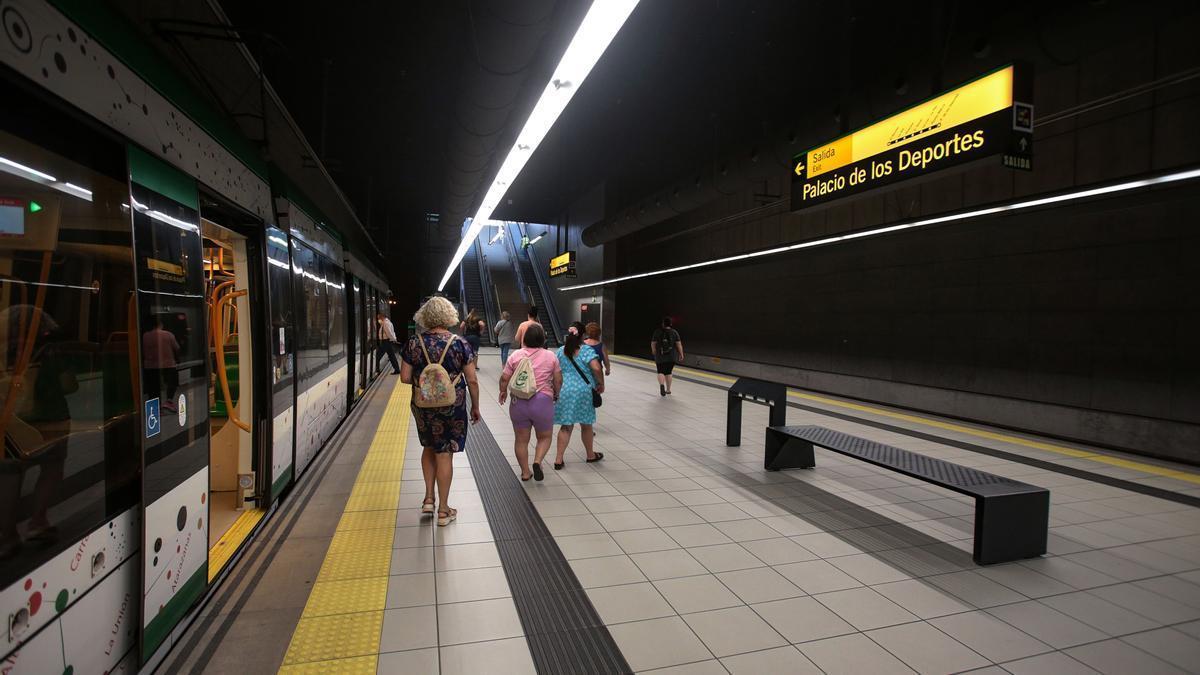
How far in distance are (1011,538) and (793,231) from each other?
317 inches

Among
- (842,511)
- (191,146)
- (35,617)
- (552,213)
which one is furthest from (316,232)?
(552,213)

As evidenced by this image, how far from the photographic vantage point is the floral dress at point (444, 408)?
3.56 m

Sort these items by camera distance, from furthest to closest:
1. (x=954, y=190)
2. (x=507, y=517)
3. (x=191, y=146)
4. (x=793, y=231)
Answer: (x=793, y=231)
(x=954, y=190)
(x=507, y=517)
(x=191, y=146)

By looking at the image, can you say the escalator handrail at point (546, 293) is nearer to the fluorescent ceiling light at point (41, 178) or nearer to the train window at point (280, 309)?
the train window at point (280, 309)

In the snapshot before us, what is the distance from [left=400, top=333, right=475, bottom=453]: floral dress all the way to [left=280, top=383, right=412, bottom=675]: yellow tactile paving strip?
2.19 feet

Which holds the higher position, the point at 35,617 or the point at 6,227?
the point at 6,227

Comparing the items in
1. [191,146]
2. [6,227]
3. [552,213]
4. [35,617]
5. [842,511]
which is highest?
[552,213]

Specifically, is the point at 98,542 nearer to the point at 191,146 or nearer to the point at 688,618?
the point at 191,146

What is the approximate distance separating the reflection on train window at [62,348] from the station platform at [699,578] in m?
0.96

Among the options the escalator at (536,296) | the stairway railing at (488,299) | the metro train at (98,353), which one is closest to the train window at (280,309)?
the metro train at (98,353)

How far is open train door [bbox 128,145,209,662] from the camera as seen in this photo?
197 cm

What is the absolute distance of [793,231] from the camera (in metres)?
10.5

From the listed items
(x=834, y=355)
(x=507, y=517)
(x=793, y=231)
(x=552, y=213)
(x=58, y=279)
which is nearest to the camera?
(x=58, y=279)

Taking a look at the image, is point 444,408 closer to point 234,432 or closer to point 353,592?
point 353,592
